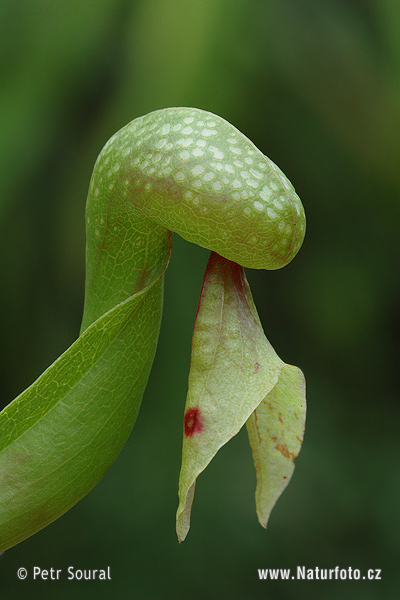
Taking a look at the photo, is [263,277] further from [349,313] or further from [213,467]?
[213,467]

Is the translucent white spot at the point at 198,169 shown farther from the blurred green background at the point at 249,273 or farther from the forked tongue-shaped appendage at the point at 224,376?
the blurred green background at the point at 249,273

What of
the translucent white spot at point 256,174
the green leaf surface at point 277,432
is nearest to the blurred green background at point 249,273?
the green leaf surface at point 277,432

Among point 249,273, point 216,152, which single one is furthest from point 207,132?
point 249,273

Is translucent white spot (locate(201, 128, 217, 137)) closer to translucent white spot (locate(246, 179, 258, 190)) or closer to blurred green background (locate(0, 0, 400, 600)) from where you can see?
translucent white spot (locate(246, 179, 258, 190))

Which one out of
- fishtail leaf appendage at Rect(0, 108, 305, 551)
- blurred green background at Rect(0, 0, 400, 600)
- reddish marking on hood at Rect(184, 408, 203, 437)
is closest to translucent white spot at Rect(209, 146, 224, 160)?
fishtail leaf appendage at Rect(0, 108, 305, 551)

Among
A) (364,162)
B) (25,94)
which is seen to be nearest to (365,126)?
(364,162)

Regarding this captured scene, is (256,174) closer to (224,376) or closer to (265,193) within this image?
(265,193)
